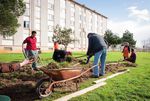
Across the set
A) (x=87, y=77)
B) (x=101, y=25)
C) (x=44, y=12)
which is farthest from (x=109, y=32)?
(x=87, y=77)

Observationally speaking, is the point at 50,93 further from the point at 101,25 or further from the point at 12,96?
the point at 101,25

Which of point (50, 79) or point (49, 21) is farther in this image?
point (49, 21)

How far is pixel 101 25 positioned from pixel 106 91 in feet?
295

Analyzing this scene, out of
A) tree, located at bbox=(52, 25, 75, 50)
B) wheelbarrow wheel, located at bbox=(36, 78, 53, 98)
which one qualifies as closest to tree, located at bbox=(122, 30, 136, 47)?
tree, located at bbox=(52, 25, 75, 50)

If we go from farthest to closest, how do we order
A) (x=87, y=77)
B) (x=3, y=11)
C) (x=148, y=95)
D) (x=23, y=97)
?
1. (x=3, y=11)
2. (x=87, y=77)
3. (x=148, y=95)
4. (x=23, y=97)

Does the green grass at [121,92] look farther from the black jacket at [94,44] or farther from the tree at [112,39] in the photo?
the tree at [112,39]

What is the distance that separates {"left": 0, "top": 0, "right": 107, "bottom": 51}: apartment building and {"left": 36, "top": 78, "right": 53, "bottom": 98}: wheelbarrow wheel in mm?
42890

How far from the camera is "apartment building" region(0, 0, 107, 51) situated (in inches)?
2094

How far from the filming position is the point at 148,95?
8.31m

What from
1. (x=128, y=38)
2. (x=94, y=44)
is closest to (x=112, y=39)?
(x=128, y=38)

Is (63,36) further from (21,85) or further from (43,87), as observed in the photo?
(43,87)

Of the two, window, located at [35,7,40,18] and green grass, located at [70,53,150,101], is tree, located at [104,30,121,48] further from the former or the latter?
green grass, located at [70,53,150,101]

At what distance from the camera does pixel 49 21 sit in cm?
6291

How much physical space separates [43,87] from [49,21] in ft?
183
